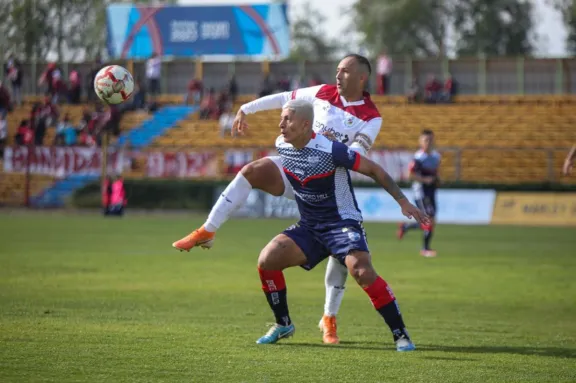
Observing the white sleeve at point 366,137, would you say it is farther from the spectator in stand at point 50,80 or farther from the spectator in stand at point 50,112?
the spectator in stand at point 50,80

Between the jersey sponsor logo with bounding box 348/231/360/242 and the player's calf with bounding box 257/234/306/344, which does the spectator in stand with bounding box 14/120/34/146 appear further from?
the jersey sponsor logo with bounding box 348/231/360/242

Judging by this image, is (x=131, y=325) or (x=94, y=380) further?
(x=131, y=325)

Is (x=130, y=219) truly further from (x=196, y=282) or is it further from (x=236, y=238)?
(x=196, y=282)

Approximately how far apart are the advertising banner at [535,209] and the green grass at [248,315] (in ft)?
28.6

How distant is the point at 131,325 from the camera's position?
34.4ft

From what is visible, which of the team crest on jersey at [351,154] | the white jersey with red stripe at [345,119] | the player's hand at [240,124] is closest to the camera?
the team crest on jersey at [351,154]

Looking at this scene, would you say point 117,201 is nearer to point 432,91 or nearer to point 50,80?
point 50,80

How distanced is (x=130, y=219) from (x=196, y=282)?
56.9ft

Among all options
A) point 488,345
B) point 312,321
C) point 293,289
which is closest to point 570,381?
point 488,345

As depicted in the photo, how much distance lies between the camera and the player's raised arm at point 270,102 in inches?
412

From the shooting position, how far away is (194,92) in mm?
47844

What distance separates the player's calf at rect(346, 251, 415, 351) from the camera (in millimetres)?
9320

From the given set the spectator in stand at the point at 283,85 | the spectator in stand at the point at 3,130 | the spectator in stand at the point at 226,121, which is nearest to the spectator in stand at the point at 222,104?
the spectator in stand at the point at 226,121

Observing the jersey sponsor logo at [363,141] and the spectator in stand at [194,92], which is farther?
the spectator in stand at [194,92]
